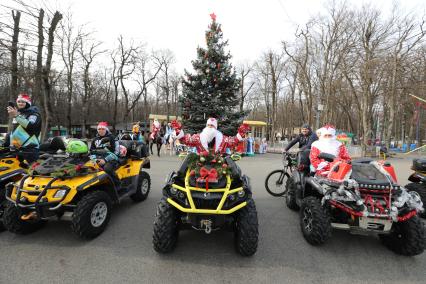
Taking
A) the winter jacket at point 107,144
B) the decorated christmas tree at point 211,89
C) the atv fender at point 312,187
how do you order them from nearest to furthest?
the atv fender at point 312,187, the winter jacket at point 107,144, the decorated christmas tree at point 211,89

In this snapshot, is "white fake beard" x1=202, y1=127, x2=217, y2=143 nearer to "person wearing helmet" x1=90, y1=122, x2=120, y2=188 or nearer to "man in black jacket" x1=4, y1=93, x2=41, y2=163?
"person wearing helmet" x1=90, y1=122, x2=120, y2=188

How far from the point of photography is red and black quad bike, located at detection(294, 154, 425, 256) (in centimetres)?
292

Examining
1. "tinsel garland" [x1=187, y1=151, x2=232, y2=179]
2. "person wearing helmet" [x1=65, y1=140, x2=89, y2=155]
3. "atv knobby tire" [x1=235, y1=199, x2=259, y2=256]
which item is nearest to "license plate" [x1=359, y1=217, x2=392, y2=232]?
"atv knobby tire" [x1=235, y1=199, x2=259, y2=256]

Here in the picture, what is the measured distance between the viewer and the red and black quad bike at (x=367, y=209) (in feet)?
9.59

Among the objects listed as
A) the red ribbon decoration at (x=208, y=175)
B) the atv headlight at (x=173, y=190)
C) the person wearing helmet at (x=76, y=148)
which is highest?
the person wearing helmet at (x=76, y=148)

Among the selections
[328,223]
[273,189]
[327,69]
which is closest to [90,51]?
[327,69]

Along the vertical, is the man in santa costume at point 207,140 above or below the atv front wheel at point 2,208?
above

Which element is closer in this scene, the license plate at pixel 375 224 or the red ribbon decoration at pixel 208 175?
the license plate at pixel 375 224

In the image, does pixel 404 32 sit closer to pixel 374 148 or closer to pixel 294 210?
pixel 374 148

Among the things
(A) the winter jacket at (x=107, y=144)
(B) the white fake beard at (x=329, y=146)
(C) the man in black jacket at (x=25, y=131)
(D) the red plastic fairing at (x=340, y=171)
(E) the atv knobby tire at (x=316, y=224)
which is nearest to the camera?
(E) the atv knobby tire at (x=316, y=224)

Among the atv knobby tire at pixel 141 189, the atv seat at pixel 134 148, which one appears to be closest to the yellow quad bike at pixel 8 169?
the atv seat at pixel 134 148

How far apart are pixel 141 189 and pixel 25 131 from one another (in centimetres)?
227

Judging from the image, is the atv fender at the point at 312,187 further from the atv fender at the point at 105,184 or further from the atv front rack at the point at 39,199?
the atv front rack at the point at 39,199

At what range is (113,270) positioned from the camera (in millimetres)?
2688
